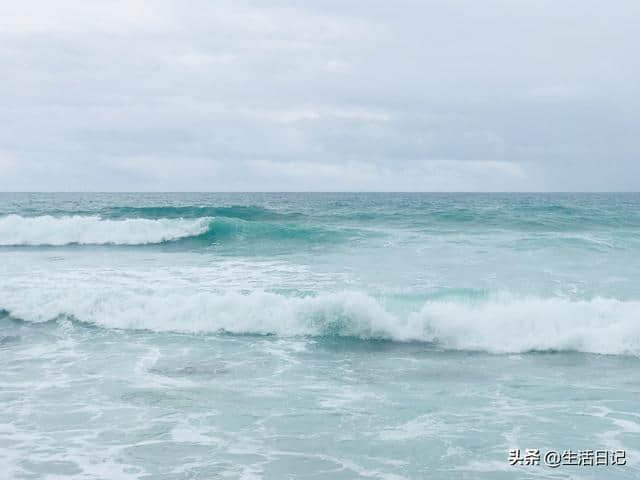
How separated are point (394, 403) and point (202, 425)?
9.20 ft

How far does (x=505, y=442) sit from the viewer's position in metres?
8.30

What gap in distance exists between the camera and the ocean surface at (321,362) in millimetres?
7969

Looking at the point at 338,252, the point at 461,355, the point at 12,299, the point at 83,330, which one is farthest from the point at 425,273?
the point at 12,299

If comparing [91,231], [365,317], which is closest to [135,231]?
[91,231]

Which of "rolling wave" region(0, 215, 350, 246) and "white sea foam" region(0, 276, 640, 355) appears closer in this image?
"white sea foam" region(0, 276, 640, 355)

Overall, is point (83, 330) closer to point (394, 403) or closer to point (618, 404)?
point (394, 403)

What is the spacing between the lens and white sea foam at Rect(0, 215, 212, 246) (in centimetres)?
2984

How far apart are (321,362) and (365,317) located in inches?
95.3

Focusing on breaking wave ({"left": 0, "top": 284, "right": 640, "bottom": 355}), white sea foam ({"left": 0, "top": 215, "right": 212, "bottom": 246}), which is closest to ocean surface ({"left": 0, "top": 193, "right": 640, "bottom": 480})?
breaking wave ({"left": 0, "top": 284, "right": 640, "bottom": 355})

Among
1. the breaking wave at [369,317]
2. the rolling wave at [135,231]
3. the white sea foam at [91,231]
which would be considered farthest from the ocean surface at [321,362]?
the white sea foam at [91,231]

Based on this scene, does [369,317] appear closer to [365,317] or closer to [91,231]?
[365,317]

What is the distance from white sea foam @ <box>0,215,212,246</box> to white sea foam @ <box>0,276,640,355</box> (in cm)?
1359

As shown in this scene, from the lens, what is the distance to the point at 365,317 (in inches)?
563

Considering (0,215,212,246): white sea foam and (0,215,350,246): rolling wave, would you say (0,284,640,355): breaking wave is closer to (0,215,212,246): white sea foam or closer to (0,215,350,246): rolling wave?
(0,215,350,246): rolling wave
